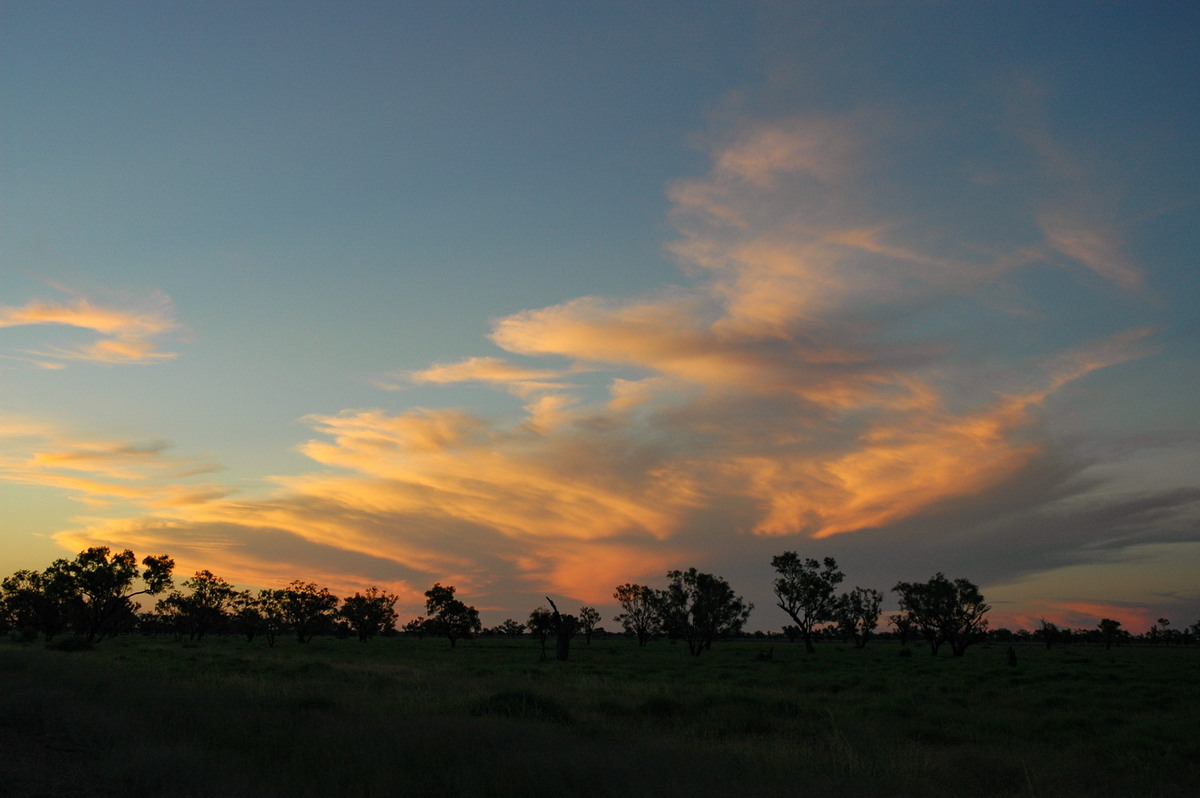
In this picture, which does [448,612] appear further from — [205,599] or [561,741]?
[561,741]

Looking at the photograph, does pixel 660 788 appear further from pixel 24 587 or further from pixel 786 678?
pixel 24 587

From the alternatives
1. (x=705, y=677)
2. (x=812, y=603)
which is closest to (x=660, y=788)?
(x=705, y=677)

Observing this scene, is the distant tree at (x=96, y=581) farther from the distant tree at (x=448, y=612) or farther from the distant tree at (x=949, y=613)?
the distant tree at (x=949, y=613)

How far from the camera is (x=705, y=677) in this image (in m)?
37.7

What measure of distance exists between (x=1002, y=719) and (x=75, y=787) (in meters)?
22.7

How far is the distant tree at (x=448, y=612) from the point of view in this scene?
95.1m

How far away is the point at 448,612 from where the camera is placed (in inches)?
3775

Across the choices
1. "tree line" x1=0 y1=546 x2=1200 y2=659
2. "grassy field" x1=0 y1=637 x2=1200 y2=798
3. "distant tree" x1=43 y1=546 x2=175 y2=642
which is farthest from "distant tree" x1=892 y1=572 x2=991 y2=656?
"distant tree" x1=43 y1=546 x2=175 y2=642

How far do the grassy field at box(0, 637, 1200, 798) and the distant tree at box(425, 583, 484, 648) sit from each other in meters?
70.2

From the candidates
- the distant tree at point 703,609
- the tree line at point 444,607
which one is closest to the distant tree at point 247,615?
the tree line at point 444,607

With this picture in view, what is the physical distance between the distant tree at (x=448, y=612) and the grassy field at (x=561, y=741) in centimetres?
7017

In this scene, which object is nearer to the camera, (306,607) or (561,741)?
(561,741)

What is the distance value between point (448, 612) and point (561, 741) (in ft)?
284

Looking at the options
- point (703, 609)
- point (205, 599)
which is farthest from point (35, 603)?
point (703, 609)
